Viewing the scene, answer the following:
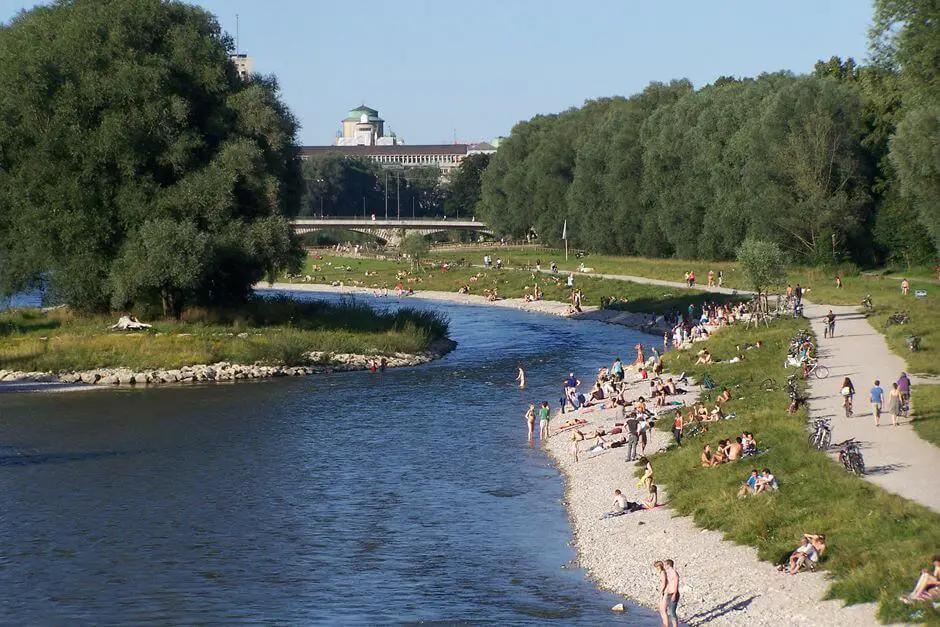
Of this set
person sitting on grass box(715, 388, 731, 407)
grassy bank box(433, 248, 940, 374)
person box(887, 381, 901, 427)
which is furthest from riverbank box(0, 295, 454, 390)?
person box(887, 381, 901, 427)

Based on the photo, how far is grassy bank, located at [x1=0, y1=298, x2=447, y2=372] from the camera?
200ft

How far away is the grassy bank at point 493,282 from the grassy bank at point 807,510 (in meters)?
46.4

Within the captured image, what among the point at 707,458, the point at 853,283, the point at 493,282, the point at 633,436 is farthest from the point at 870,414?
the point at 493,282

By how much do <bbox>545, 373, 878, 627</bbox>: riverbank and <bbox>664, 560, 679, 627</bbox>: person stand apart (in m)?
1.09

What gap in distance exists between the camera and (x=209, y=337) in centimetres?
6375

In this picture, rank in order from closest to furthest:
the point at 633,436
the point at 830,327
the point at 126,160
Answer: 1. the point at 633,436
2. the point at 830,327
3. the point at 126,160

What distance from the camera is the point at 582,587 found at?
28.4 meters

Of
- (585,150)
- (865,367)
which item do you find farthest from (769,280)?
(585,150)

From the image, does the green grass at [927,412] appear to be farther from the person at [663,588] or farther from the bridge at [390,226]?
the bridge at [390,226]

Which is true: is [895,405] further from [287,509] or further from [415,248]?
[415,248]

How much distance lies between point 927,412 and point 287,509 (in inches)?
811

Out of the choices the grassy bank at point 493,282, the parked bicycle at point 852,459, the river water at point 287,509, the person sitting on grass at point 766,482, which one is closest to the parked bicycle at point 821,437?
the parked bicycle at point 852,459

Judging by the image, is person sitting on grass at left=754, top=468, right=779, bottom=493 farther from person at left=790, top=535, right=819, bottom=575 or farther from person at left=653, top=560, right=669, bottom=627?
person at left=653, top=560, right=669, bottom=627

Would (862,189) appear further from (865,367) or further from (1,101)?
(1,101)
